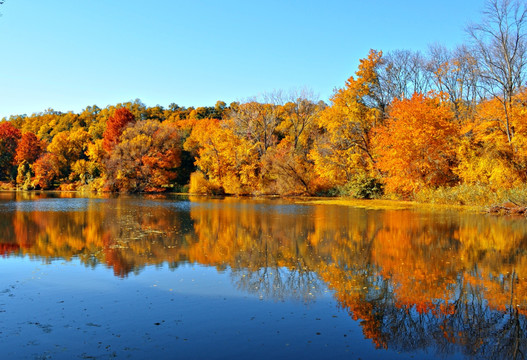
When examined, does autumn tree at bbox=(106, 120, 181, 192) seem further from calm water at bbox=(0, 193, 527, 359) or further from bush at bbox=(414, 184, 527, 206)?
calm water at bbox=(0, 193, 527, 359)

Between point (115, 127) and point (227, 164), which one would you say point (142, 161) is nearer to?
point (227, 164)

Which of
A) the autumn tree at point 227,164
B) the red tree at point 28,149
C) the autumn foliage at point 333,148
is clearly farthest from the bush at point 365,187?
the red tree at point 28,149

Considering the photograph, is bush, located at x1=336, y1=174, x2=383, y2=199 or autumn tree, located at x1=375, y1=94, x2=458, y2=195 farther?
bush, located at x1=336, y1=174, x2=383, y2=199

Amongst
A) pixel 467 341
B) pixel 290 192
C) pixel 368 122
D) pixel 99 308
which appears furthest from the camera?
pixel 290 192

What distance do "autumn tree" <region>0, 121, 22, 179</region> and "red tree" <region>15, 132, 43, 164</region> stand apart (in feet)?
4.91

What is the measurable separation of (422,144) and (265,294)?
26.1 metres

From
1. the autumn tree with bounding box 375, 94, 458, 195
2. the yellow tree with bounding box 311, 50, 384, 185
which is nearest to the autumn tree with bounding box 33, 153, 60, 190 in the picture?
the yellow tree with bounding box 311, 50, 384, 185

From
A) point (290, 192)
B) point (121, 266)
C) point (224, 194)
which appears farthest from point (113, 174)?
point (121, 266)

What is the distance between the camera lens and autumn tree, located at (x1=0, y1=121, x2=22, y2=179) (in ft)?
227

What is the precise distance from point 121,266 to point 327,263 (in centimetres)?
538

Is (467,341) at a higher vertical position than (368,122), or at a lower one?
lower

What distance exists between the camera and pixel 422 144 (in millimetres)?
32062

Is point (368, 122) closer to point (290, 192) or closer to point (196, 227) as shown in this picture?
point (290, 192)

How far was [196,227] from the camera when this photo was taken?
64.3 ft
